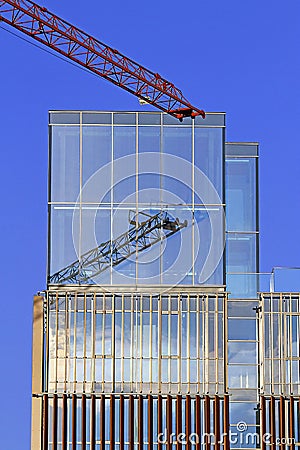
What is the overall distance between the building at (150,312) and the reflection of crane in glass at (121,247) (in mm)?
58

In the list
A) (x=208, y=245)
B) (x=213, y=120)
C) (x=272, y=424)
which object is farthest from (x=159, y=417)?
(x=213, y=120)

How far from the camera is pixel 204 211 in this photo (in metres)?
64.4

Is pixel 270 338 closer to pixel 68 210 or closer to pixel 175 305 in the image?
pixel 175 305

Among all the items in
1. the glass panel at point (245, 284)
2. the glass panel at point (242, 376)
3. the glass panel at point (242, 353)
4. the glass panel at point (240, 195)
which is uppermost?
the glass panel at point (240, 195)

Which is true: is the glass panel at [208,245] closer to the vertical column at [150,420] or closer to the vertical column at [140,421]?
the vertical column at [150,420]

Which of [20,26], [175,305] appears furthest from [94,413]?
[20,26]

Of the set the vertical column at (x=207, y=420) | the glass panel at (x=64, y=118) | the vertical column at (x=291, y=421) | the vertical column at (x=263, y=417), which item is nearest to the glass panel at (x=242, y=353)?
the vertical column at (x=263, y=417)

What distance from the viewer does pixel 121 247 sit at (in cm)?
6378

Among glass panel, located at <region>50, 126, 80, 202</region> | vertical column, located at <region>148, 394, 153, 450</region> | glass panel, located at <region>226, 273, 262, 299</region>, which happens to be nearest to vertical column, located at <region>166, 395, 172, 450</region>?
vertical column, located at <region>148, 394, 153, 450</region>

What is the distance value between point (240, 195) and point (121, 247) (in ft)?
29.1

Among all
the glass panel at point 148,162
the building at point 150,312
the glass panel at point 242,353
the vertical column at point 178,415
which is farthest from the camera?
the glass panel at point 148,162

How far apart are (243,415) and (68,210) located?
1295 cm

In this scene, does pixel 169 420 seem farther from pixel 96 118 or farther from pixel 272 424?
pixel 96 118

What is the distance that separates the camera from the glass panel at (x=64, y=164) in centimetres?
6425
